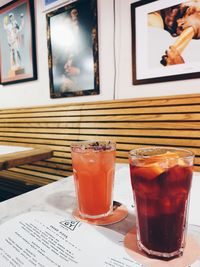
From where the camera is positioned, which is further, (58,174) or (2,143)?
(2,143)

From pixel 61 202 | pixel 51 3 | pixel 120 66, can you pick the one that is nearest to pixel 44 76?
pixel 51 3

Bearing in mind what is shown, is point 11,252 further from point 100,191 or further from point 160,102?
point 160,102

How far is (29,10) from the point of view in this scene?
2455 millimetres

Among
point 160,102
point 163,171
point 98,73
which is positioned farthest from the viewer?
point 98,73

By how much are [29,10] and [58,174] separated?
166 cm

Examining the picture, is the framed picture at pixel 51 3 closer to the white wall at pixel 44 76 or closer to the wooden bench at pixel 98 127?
the white wall at pixel 44 76

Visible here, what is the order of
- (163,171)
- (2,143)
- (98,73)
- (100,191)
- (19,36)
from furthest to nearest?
(2,143)
(19,36)
(98,73)
(100,191)
(163,171)

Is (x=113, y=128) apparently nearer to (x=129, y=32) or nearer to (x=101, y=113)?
(x=101, y=113)

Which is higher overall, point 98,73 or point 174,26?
point 174,26

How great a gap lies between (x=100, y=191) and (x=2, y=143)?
2395mm

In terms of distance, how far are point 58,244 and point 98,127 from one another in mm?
1443

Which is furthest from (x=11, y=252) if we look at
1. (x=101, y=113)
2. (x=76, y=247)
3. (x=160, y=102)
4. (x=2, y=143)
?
(x=2, y=143)

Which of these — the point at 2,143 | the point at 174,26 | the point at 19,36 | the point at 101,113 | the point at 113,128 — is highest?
the point at 19,36

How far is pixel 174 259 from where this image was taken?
471mm
